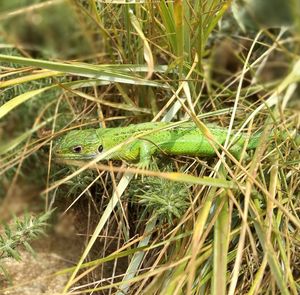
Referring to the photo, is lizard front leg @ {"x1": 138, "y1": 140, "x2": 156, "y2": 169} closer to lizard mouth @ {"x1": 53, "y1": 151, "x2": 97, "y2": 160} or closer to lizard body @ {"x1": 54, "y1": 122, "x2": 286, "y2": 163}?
lizard body @ {"x1": 54, "y1": 122, "x2": 286, "y2": 163}

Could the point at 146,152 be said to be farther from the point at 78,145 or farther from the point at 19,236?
the point at 19,236

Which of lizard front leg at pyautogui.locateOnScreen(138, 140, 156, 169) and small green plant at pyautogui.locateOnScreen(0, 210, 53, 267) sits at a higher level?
lizard front leg at pyautogui.locateOnScreen(138, 140, 156, 169)

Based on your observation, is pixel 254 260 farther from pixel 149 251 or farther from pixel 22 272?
pixel 22 272

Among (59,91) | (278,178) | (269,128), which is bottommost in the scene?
(278,178)

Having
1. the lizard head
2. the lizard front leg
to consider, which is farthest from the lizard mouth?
the lizard front leg

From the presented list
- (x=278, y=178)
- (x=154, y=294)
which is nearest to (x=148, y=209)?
(x=154, y=294)

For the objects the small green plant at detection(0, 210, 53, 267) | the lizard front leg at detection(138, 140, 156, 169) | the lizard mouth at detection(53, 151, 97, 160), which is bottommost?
the small green plant at detection(0, 210, 53, 267)

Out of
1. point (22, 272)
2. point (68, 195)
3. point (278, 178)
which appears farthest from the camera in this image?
point (22, 272)

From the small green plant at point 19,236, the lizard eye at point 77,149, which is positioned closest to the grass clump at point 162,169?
the small green plant at point 19,236
